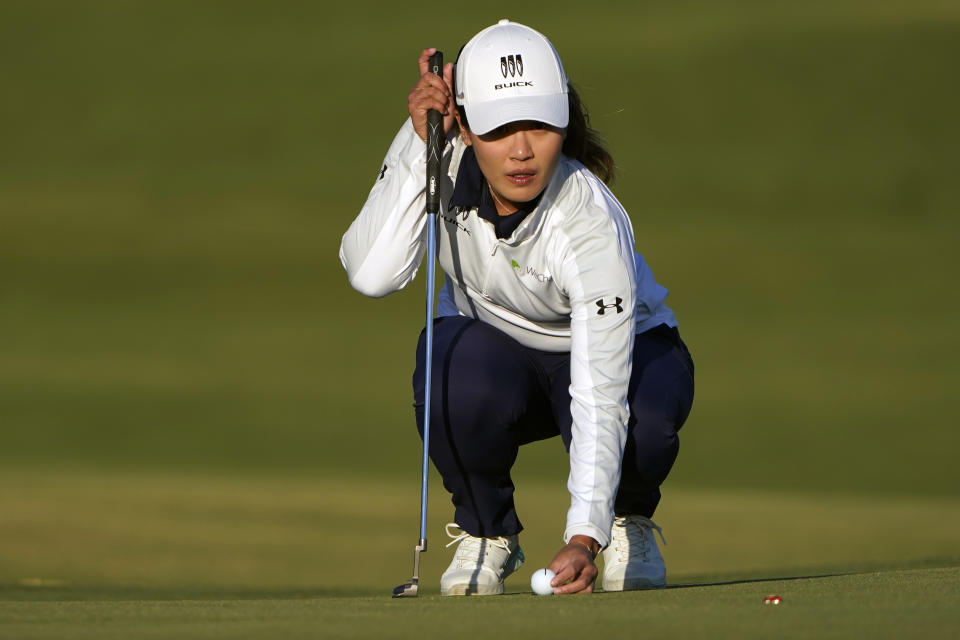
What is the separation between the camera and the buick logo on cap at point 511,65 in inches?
104

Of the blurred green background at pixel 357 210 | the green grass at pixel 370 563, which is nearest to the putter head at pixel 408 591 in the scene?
the green grass at pixel 370 563

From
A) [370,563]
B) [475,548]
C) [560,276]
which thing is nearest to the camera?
[560,276]

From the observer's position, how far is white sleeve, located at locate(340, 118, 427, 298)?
2.87 meters

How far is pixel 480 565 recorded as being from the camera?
9.66 feet

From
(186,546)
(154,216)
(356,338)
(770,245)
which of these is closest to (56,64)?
(154,216)

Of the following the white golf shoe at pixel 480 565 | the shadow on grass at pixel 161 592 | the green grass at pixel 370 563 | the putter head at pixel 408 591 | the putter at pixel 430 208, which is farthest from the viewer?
the shadow on grass at pixel 161 592

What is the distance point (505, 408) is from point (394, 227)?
1.42 feet

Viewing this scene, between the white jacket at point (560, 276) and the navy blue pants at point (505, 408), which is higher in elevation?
the white jacket at point (560, 276)

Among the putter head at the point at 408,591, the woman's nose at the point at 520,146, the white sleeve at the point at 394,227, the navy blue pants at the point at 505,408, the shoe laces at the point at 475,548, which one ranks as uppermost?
the woman's nose at the point at 520,146

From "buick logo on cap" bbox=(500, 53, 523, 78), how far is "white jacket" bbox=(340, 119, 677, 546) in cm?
22

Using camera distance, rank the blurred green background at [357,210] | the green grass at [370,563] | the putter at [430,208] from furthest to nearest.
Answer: the blurred green background at [357,210] < the putter at [430,208] < the green grass at [370,563]

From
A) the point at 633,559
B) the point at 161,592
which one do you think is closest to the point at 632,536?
the point at 633,559

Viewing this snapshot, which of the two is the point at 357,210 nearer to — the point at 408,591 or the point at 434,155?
the point at 434,155

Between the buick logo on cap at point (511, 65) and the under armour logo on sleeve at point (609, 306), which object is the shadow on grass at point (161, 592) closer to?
the under armour logo on sleeve at point (609, 306)
